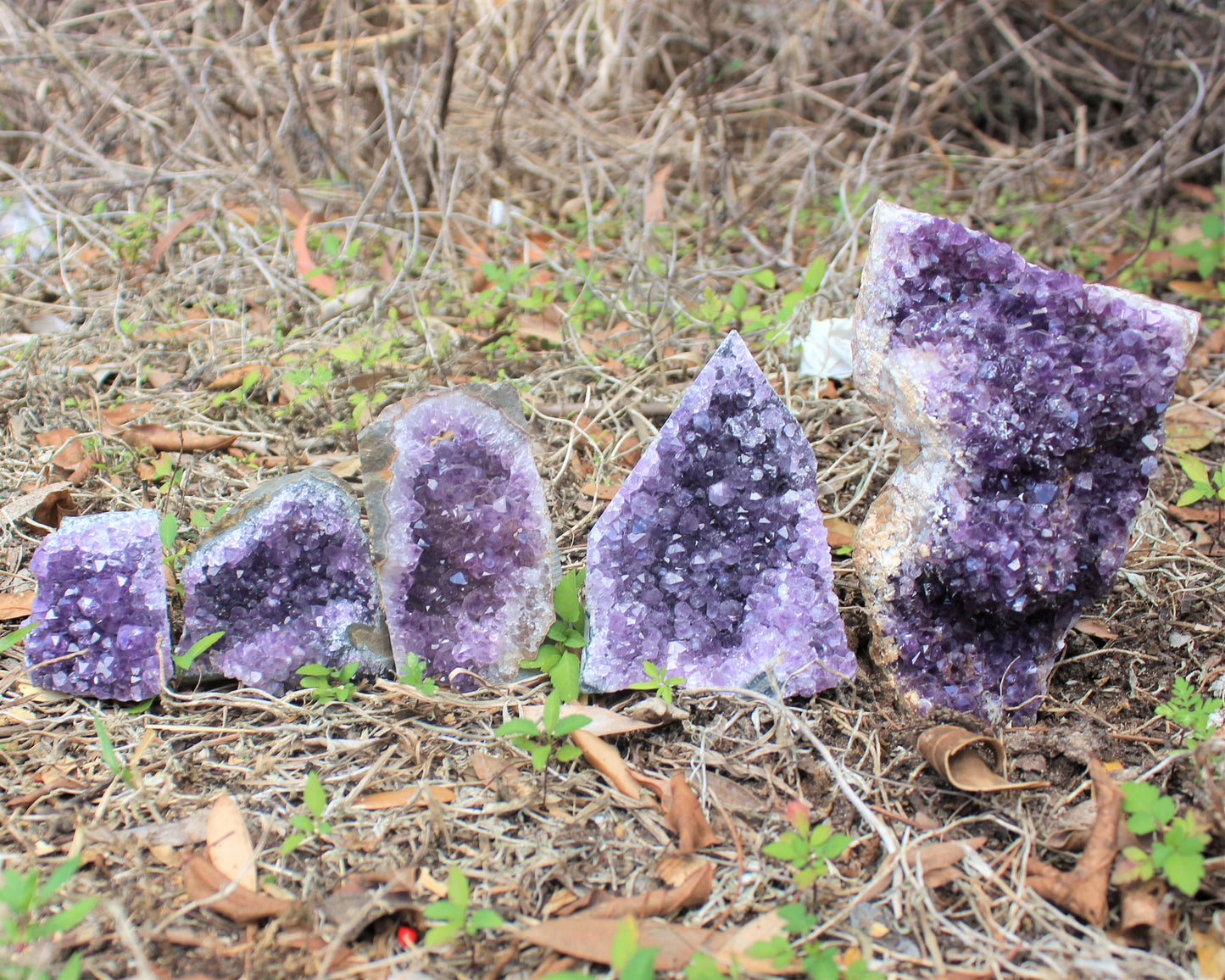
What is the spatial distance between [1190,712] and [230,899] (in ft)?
5.61

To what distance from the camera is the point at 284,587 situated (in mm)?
2062

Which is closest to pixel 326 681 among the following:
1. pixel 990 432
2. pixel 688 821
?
pixel 688 821

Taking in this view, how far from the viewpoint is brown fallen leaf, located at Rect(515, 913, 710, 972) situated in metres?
1.51

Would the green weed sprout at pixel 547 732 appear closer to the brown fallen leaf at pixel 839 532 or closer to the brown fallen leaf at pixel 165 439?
the brown fallen leaf at pixel 839 532

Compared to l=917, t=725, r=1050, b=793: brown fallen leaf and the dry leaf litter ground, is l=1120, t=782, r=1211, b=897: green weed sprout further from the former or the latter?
l=917, t=725, r=1050, b=793: brown fallen leaf

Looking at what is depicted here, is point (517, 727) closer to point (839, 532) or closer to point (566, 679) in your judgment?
point (566, 679)

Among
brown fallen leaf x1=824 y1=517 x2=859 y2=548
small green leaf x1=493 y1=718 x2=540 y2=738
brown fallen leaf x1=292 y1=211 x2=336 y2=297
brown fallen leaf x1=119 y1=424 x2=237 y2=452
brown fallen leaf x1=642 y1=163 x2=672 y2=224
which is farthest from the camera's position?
brown fallen leaf x1=642 y1=163 x2=672 y2=224

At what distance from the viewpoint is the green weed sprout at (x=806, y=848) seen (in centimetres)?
155

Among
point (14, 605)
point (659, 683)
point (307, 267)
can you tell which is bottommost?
point (14, 605)

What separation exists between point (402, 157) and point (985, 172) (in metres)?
2.49

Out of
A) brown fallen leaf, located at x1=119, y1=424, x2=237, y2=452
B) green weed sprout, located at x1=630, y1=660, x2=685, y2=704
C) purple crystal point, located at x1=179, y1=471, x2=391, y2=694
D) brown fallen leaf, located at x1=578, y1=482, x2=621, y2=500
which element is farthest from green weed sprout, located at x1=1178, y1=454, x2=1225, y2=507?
brown fallen leaf, located at x1=119, y1=424, x2=237, y2=452

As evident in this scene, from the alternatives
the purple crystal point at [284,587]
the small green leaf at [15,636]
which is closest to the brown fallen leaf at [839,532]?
the purple crystal point at [284,587]

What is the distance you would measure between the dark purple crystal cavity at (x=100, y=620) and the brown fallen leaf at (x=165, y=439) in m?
0.73

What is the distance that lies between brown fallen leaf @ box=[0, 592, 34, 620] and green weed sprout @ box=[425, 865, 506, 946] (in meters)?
1.33
